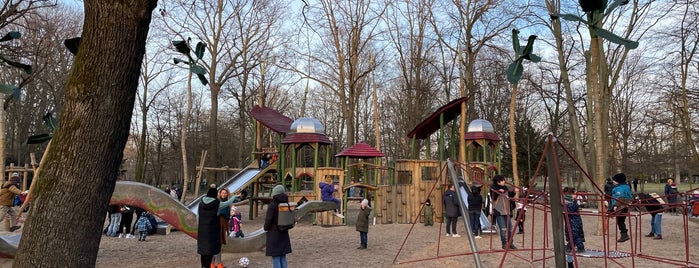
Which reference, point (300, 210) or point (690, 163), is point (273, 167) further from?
point (690, 163)

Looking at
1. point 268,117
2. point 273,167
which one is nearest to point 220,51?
point 268,117

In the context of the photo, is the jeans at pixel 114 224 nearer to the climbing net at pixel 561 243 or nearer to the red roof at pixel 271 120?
the red roof at pixel 271 120

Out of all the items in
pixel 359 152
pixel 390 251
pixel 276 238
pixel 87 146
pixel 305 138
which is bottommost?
pixel 390 251

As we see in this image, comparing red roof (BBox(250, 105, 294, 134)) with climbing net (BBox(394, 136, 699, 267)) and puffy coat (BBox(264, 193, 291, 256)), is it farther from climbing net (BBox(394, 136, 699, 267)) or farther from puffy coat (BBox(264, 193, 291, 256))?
puffy coat (BBox(264, 193, 291, 256))

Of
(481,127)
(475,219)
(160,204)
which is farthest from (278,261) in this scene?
(481,127)

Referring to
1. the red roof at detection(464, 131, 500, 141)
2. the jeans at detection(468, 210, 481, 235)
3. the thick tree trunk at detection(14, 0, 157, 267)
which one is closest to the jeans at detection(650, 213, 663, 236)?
the jeans at detection(468, 210, 481, 235)

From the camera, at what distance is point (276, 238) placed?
6.86 m

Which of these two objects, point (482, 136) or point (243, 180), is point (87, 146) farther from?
point (482, 136)

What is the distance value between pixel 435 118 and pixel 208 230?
11.5 meters

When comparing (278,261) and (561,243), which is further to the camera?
(278,261)

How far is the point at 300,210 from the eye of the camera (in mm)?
9969

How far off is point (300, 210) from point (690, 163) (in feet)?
94.9

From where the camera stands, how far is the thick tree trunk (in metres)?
3.71

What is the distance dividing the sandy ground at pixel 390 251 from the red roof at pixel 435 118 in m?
4.35
